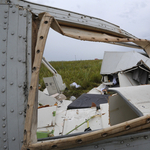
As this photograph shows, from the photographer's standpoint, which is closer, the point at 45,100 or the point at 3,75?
the point at 3,75

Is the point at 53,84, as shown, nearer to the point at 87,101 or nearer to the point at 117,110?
the point at 87,101

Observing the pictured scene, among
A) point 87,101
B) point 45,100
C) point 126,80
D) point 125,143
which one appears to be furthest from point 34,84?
point 126,80

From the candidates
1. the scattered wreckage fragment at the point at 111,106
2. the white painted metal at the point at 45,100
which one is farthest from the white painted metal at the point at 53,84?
the scattered wreckage fragment at the point at 111,106

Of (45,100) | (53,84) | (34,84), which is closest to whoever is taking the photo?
(34,84)

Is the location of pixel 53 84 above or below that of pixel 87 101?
above

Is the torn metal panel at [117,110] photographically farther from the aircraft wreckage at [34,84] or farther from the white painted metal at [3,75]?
the white painted metal at [3,75]

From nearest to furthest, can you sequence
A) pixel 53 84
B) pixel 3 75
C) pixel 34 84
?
pixel 34 84, pixel 3 75, pixel 53 84

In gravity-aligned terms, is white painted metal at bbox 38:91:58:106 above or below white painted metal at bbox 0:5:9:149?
below

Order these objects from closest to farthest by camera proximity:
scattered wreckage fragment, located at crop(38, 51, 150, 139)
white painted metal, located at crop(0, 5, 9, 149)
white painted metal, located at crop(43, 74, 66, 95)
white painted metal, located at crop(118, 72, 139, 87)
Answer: white painted metal, located at crop(0, 5, 9, 149) → scattered wreckage fragment, located at crop(38, 51, 150, 139) → white painted metal, located at crop(118, 72, 139, 87) → white painted metal, located at crop(43, 74, 66, 95)

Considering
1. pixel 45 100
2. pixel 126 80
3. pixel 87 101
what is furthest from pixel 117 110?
pixel 126 80

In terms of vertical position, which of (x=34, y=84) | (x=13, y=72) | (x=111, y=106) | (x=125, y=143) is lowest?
(x=125, y=143)

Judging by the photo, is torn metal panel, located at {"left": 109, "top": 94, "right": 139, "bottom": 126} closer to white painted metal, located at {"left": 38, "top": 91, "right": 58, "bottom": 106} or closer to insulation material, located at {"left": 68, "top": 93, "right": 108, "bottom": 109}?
insulation material, located at {"left": 68, "top": 93, "right": 108, "bottom": 109}

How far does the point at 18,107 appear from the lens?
1.12 m

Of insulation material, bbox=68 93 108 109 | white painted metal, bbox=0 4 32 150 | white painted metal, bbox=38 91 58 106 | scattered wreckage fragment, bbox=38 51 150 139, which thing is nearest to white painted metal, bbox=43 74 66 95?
white painted metal, bbox=38 91 58 106
